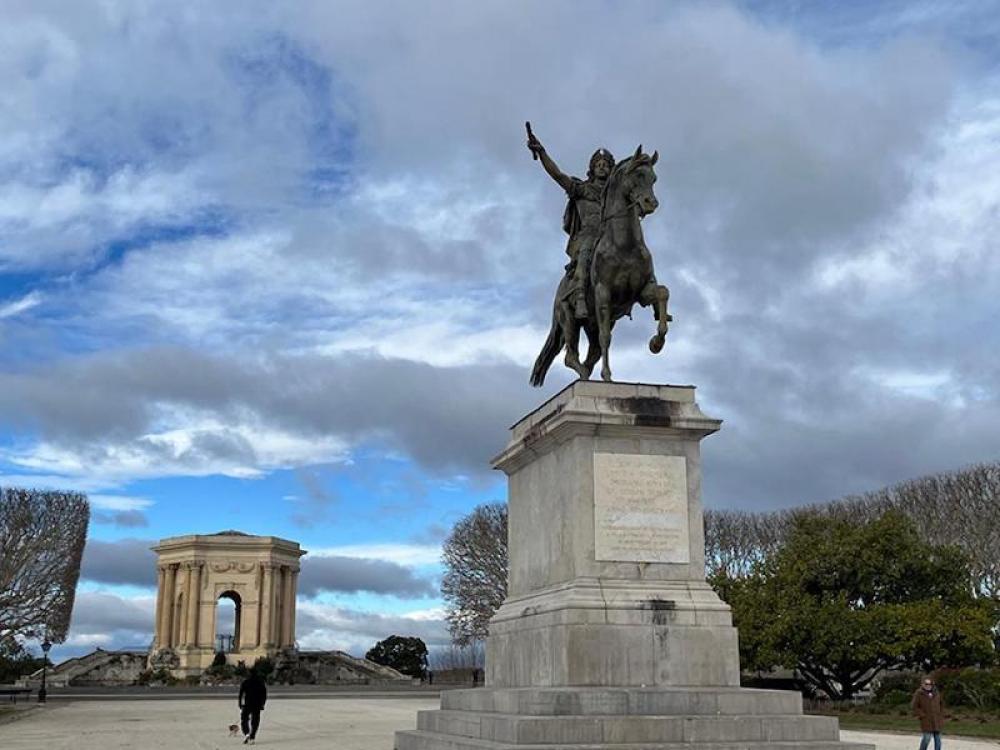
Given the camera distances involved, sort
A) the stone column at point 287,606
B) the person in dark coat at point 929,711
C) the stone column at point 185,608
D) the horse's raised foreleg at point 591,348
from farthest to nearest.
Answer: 1. the stone column at point 287,606
2. the stone column at point 185,608
3. the person in dark coat at point 929,711
4. the horse's raised foreleg at point 591,348

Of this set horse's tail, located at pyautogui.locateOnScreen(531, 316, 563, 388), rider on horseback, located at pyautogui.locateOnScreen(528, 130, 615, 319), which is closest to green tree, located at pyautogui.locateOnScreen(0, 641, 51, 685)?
horse's tail, located at pyautogui.locateOnScreen(531, 316, 563, 388)

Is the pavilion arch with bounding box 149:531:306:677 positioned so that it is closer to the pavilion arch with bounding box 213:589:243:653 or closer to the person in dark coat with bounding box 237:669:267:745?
the pavilion arch with bounding box 213:589:243:653

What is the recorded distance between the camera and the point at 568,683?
11.5 m

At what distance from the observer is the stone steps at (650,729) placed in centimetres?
1066

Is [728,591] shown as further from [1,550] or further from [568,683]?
[1,550]

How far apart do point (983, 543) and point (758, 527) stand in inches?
427

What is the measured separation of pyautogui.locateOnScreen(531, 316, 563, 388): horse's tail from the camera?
1534cm

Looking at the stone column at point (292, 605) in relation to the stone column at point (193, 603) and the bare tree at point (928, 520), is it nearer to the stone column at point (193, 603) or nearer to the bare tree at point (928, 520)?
the stone column at point (193, 603)

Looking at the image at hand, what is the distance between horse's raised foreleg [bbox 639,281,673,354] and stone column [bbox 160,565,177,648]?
7680 cm

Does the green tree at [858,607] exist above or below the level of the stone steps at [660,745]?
above

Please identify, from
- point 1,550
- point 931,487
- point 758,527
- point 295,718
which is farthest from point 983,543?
point 1,550

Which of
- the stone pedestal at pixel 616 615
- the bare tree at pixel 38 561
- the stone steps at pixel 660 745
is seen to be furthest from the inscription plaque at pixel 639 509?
the bare tree at pixel 38 561

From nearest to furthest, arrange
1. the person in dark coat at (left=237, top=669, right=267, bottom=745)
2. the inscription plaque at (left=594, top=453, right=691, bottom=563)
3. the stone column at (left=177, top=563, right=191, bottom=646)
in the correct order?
the inscription plaque at (left=594, top=453, right=691, bottom=563) < the person in dark coat at (left=237, top=669, right=267, bottom=745) < the stone column at (left=177, top=563, right=191, bottom=646)

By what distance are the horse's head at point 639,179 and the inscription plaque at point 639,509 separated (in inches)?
127
